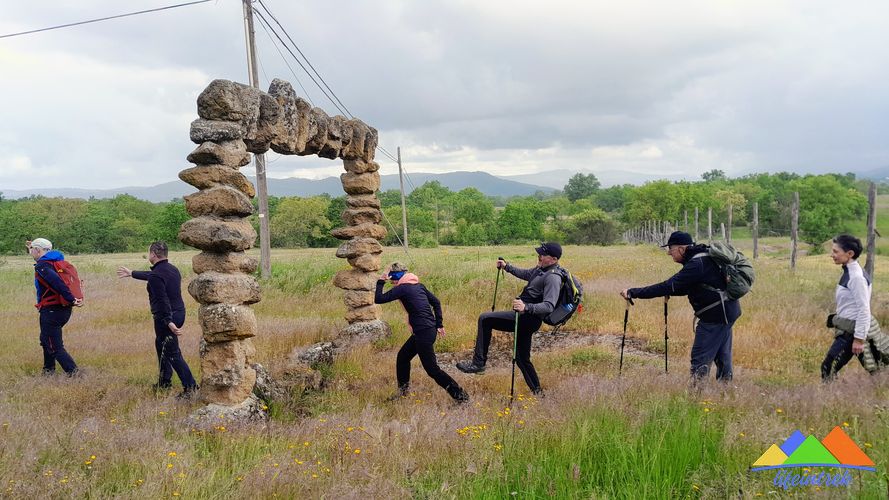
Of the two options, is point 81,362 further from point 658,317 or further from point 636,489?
point 658,317

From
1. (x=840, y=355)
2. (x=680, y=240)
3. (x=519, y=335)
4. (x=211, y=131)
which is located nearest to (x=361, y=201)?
(x=211, y=131)

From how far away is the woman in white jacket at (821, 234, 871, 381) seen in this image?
6.08 metres

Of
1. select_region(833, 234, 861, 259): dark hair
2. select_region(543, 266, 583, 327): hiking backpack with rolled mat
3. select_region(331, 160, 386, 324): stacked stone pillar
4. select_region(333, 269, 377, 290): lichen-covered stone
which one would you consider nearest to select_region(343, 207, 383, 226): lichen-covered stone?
select_region(331, 160, 386, 324): stacked stone pillar

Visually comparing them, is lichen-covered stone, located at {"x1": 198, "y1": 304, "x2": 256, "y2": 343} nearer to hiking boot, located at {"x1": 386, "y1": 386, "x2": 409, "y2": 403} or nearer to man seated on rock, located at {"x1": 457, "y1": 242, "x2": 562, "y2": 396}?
hiking boot, located at {"x1": 386, "y1": 386, "x2": 409, "y2": 403}

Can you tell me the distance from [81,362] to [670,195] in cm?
6955

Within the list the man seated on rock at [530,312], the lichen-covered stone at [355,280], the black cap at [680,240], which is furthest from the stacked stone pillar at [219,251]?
the black cap at [680,240]

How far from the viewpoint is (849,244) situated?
613 centimetres

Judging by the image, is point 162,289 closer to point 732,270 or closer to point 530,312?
point 530,312

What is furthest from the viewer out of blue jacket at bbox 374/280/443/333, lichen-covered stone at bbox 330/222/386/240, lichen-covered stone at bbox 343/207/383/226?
lichen-covered stone at bbox 343/207/383/226

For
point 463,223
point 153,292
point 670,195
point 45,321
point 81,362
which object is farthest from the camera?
point 463,223

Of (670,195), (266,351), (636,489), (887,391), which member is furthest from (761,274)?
(670,195)

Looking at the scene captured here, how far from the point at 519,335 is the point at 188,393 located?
430 cm

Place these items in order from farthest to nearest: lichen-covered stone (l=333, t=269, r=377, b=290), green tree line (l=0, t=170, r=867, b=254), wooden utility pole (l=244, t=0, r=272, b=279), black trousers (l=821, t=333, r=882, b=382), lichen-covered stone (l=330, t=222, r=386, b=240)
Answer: green tree line (l=0, t=170, r=867, b=254) < wooden utility pole (l=244, t=0, r=272, b=279) < lichen-covered stone (l=330, t=222, r=386, b=240) < lichen-covered stone (l=333, t=269, r=377, b=290) < black trousers (l=821, t=333, r=882, b=382)

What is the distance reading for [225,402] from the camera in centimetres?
672
